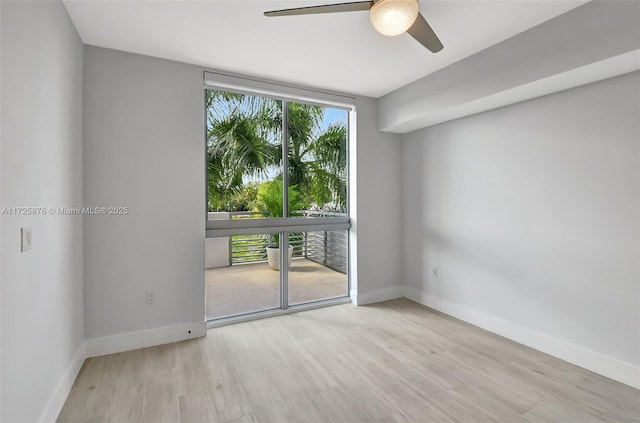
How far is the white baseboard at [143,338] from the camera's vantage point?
2559 mm

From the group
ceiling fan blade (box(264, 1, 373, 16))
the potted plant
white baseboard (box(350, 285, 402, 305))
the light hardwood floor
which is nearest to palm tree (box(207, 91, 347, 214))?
the potted plant

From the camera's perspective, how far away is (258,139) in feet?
11.1

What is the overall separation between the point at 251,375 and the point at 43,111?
2.10 metres

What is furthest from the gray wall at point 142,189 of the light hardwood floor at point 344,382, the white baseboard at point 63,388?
the light hardwood floor at point 344,382

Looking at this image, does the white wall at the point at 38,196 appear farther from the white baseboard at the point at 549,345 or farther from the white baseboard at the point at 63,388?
the white baseboard at the point at 549,345

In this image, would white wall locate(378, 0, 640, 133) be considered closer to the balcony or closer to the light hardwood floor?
the balcony

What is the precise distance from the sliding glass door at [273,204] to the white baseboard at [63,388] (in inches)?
42.5

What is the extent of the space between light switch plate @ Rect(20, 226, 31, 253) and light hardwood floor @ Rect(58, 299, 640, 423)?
3.65 ft

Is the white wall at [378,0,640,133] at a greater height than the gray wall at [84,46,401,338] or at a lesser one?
greater

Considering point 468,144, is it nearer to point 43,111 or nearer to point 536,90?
point 536,90

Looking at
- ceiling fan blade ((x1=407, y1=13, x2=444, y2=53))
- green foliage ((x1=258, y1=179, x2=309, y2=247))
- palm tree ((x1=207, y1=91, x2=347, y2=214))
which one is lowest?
green foliage ((x1=258, y1=179, x2=309, y2=247))

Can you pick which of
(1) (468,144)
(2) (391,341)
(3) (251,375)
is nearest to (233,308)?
(3) (251,375)

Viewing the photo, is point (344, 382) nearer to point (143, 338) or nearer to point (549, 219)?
point (143, 338)

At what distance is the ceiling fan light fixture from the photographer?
5.04 ft
